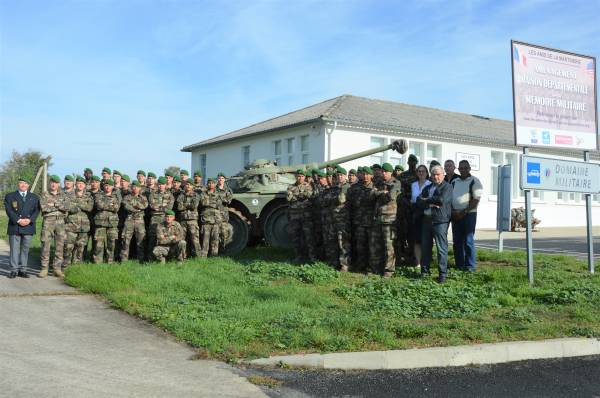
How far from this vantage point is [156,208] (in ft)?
35.7

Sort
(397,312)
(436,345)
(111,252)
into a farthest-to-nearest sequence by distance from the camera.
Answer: (111,252), (397,312), (436,345)

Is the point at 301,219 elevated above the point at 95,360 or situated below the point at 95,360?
above

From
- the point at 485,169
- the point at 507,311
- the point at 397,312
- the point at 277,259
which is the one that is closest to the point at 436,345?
the point at 397,312

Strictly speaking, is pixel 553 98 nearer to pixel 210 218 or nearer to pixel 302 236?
pixel 302 236

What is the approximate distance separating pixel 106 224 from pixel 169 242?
1.17 metres

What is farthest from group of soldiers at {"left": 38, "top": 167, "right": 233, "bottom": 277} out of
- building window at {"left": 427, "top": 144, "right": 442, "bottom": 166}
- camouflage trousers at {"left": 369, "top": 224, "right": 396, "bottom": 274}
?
building window at {"left": 427, "top": 144, "right": 442, "bottom": 166}

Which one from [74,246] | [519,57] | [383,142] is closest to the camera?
[519,57]

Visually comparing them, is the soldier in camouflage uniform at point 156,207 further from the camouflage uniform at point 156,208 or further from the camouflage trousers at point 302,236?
the camouflage trousers at point 302,236

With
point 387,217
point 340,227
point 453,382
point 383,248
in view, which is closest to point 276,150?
point 340,227

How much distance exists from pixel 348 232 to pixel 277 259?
1840 millimetres

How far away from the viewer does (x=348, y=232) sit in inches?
394

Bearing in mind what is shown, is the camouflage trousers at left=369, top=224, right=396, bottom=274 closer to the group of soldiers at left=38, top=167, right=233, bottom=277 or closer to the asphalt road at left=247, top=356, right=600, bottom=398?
the group of soldiers at left=38, top=167, right=233, bottom=277

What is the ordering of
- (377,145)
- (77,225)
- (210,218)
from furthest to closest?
(377,145), (210,218), (77,225)

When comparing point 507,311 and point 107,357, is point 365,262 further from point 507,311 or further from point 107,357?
point 107,357
